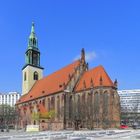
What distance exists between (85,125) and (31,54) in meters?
31.4

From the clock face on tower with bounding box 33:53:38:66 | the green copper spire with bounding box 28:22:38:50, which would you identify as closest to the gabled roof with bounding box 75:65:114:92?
the clock face on tower with bounding box 33:53:38:66

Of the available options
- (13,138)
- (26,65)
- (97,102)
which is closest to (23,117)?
(26,65)

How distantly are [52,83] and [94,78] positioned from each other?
15634 mm

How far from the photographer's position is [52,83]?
264 ft

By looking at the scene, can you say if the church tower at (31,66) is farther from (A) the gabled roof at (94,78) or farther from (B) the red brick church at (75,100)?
(A) the gabled roof at (94,78)

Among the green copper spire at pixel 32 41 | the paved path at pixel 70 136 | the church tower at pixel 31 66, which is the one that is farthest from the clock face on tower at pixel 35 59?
the paved path at pixel 70 136

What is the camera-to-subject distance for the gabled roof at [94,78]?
6612 centimetres

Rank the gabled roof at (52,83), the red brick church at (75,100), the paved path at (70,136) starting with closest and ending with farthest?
the paved path at (70,136) → the red brick church at (75,100) → the gabled roof at (52,83)

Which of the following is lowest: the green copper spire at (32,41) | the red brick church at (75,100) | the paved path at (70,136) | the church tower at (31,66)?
the paved path at (70,136)

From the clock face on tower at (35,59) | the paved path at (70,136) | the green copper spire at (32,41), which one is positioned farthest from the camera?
the clock face on tower at (35,59)

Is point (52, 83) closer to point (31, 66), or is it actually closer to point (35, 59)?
point (31, 66)

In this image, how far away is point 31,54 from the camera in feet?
295

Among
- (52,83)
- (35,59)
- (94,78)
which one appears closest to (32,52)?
(35,59)

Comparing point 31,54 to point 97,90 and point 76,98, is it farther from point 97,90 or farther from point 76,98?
point 97,90
